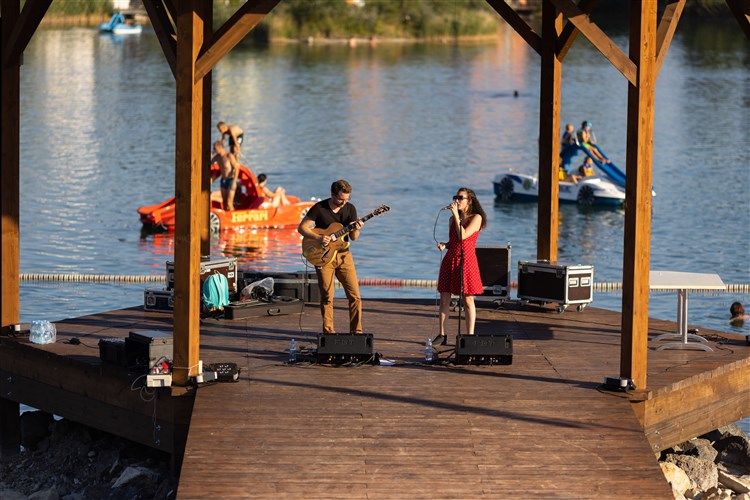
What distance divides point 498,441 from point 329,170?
2768 cm

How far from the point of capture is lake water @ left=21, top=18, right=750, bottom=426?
27734 millimetres

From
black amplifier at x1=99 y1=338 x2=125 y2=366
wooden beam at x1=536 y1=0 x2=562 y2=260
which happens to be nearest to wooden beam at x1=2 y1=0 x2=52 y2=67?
black amplifier at x1=99 y1=338 x2=125 y2=366

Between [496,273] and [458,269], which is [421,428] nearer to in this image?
[458,269]

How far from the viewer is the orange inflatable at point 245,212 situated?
27.8 meters

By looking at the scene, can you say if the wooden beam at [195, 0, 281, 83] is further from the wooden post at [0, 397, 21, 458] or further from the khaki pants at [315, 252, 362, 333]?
the wooden post at [0, 397, 21, 458]

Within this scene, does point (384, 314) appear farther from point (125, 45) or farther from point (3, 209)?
point (125, 45)

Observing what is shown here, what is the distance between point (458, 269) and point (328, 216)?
1.28m

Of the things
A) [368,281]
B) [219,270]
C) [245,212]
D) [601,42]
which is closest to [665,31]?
[601,42]

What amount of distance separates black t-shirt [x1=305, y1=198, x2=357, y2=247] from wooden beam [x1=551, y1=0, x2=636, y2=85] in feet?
9.34

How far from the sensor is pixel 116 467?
13.6 metres

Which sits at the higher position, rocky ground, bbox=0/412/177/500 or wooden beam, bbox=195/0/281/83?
wooden beam, bbox=195/0/281/83

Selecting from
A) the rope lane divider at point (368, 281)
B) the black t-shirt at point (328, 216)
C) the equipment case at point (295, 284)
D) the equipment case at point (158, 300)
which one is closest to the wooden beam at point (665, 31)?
the black t-shirt at point (328, 216)

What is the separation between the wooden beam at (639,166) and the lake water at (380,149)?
9.62m

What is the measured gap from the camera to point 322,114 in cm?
5175
